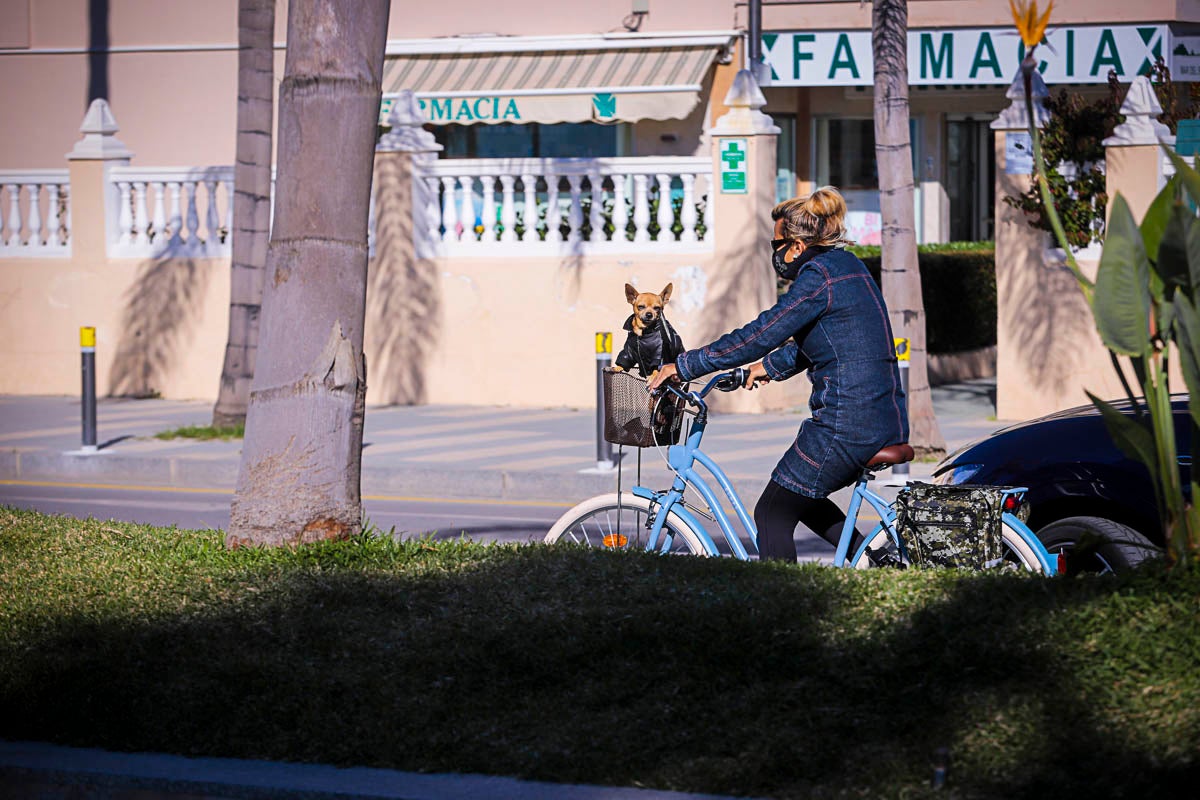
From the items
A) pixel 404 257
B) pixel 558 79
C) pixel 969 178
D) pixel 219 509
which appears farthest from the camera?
pixel 969 178

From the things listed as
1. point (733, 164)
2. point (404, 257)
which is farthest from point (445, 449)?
point (733, 164)

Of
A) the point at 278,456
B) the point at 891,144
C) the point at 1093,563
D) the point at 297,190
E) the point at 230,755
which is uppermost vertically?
the point at 891,144

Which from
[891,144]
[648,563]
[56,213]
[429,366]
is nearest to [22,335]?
[56,213]

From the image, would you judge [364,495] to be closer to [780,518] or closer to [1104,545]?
[780,518]

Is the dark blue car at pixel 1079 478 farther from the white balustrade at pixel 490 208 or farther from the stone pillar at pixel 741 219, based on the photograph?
the white balustrade at pixel 490 208

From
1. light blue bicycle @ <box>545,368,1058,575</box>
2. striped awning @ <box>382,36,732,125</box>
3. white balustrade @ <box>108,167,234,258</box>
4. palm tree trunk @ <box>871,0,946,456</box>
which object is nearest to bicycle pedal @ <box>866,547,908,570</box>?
light blue bicycle @ <box>545,368,1058,575</box>

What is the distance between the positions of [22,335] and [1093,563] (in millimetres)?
14217

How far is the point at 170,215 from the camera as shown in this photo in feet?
56.6

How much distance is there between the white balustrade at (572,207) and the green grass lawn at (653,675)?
9548 millimetres

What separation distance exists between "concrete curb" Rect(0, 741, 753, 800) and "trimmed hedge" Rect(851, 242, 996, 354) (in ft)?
43.1

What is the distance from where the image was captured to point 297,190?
21.0 feet

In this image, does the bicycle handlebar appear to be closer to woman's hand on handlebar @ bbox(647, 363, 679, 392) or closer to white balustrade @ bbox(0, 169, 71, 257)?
woman's hand on handlebar @ bbox(647, 363, 679, 392)

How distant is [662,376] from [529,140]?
69.6 feet

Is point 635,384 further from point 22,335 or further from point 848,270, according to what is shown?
point 22,335
